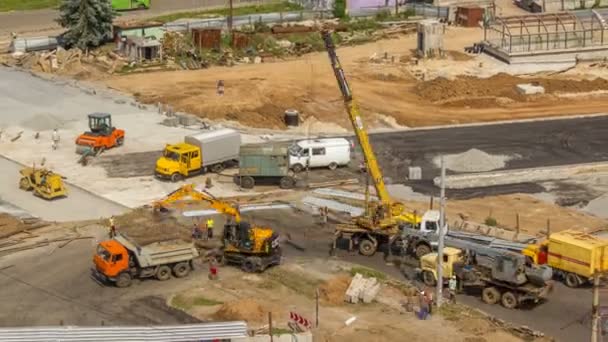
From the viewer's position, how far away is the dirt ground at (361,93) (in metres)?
79.2

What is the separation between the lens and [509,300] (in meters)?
47.2

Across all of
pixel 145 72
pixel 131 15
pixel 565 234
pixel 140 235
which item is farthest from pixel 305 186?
pixel 131 15

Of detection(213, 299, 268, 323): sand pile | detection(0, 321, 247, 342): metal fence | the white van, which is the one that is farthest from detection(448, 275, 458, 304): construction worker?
the white van

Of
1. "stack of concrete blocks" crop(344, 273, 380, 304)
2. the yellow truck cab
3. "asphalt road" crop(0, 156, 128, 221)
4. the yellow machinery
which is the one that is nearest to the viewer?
"stack of concrete blocks" crop(344, 273, 380, 304)

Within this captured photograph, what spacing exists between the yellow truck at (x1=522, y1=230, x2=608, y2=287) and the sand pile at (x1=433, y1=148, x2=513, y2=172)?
56.3 feet

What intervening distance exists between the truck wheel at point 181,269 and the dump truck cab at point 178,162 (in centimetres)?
1442

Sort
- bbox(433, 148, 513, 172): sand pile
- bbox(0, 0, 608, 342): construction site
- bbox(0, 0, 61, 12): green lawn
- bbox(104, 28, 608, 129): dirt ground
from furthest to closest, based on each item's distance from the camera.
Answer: bbox(0, 0, 61, 12): green lawn, bbox(104, 28, 608, 129): dirt ground, bbox(433, 148, 513, 172): sand pile, bbox(0, 0, 608, 342): construction site

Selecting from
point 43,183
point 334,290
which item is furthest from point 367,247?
point 43,183

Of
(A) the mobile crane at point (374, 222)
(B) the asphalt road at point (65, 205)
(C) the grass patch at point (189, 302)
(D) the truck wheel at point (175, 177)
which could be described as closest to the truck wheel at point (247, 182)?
(D) the truck wheel at point (175, 177)

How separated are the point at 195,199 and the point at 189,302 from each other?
13146 mm

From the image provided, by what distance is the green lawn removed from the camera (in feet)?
397

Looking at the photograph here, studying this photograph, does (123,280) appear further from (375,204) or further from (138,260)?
(375,204)

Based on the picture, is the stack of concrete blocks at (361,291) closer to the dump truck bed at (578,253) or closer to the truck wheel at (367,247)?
the truck wheel at (367,247)

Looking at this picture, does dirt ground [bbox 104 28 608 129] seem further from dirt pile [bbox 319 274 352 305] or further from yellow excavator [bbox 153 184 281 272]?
dirt pile [bbox 319 274 352 305]
